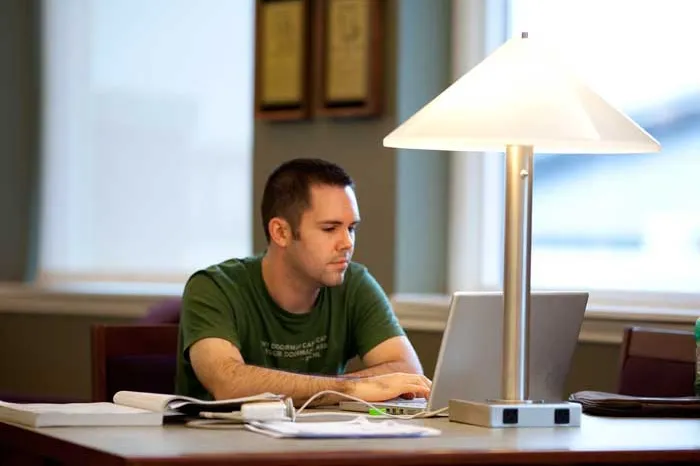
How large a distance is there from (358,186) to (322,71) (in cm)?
37

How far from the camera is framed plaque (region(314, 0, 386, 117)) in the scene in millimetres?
4188

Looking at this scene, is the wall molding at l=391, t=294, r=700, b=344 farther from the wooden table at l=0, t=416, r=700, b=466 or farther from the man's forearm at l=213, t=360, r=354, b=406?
the wooden table at l=0, t=416, r=700, b=466

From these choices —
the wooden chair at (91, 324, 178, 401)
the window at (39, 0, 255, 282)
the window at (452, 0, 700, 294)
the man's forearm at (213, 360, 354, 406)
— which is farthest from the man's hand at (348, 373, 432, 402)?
the window at (39, 0, 255, 282)

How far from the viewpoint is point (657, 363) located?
299 centimetres

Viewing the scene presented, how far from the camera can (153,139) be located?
5195 mm

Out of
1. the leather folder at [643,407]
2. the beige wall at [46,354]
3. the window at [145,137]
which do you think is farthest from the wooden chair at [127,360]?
the beige wall at [46,354]

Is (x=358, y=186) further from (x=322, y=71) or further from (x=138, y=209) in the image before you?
(x=138, y=209)

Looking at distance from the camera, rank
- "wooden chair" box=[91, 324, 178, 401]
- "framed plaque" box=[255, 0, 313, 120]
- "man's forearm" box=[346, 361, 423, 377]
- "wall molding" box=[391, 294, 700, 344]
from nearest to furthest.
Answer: "man's forearm" box=[346, 361, 423, 377], "wooden chair" box=[91, 324, 178, 401], "wall molding" box=[391, 294, 700, 344], "framed plaque" box=[255, 0, 313, 120]

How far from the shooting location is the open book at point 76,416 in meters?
2.22

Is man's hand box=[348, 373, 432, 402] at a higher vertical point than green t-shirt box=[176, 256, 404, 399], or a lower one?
lower

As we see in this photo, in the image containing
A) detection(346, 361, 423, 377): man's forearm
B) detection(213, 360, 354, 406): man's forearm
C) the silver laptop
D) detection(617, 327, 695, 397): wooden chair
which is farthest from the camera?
detection(346, 361, 423, 377): man's forearm

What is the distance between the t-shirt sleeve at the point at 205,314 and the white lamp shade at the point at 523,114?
717mm

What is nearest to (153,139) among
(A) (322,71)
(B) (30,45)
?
(B) (30,45)

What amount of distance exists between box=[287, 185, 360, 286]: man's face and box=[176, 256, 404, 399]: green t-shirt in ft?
0.36
